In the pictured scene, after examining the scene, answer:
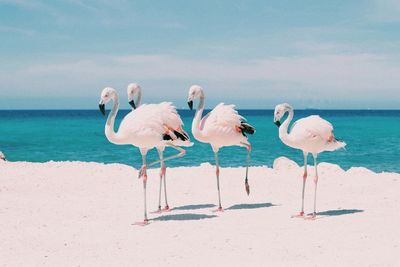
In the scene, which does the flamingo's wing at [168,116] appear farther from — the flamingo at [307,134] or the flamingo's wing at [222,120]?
the flamingo at [307,134]

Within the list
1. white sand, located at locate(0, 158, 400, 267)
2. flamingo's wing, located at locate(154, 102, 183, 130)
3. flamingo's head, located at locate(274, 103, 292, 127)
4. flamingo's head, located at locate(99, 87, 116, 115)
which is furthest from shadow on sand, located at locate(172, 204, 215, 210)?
flamingo's head, located at locate(99, 87, 116, 115)

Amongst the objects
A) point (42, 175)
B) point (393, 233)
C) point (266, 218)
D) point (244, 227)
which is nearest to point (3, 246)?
point (244, 227)

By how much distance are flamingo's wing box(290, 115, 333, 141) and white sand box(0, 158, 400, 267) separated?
5.16 ft

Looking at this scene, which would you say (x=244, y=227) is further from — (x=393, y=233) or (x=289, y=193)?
(x=289, y=193)

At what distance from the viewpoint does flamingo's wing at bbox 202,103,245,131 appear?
396 inches

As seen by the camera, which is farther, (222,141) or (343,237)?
(222,141)

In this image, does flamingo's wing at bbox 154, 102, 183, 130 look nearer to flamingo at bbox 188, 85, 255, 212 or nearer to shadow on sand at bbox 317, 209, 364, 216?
flamingo at bbox 188, 85, 255, 212

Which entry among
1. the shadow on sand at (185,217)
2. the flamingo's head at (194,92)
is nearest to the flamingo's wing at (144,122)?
the flamingo's head at (194,92)

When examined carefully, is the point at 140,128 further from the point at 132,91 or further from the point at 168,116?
the point at 132,91

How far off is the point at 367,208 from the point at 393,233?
2405mm

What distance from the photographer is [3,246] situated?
7.48m

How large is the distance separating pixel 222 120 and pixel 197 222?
7.18 feet

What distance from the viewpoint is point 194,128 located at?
9.95 metres

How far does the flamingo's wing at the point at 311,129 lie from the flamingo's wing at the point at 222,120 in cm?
123
